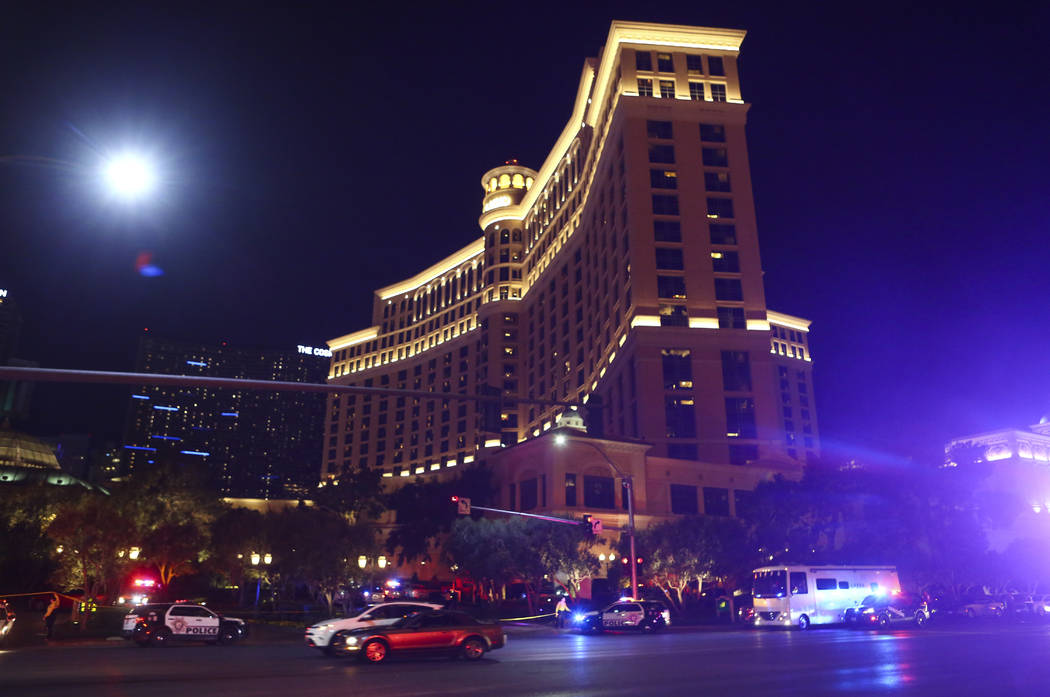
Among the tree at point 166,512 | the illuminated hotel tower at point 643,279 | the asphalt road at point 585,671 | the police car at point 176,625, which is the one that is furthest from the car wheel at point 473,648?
the tree at point 166,512

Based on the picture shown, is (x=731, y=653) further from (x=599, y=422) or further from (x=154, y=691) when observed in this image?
(x=154, y=691)

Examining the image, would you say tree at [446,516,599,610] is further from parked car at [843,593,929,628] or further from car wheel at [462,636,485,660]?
car wheel at [462,636,485,660]

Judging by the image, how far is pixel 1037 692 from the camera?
514 inches

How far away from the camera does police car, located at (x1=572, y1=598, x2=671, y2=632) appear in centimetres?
3431

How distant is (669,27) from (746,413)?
159 ft

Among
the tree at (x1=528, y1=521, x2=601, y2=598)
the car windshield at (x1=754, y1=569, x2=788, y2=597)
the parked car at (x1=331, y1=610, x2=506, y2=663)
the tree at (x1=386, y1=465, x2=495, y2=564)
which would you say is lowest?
the parked car at (x1=331, y1=610, x2=506, y2=663)

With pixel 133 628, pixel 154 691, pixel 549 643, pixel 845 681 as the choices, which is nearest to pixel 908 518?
pixel 549 643

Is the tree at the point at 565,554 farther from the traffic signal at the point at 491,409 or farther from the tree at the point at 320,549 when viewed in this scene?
the traffic signal at the point at 491,409

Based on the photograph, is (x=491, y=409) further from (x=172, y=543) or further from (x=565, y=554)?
(x=172, y=543)

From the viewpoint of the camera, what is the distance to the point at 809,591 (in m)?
35.7

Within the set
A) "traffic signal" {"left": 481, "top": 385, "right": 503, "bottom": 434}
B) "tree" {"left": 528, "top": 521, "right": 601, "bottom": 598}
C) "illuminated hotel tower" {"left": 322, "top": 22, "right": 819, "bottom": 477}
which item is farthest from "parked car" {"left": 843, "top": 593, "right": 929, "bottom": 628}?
"traffic signal" {"left": 481, "top": 385, "right": 503, "bottom": 434}

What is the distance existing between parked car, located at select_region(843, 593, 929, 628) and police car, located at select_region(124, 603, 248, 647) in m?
28.5

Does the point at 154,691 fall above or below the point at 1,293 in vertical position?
below

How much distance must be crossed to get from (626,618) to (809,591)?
9.05 meters
